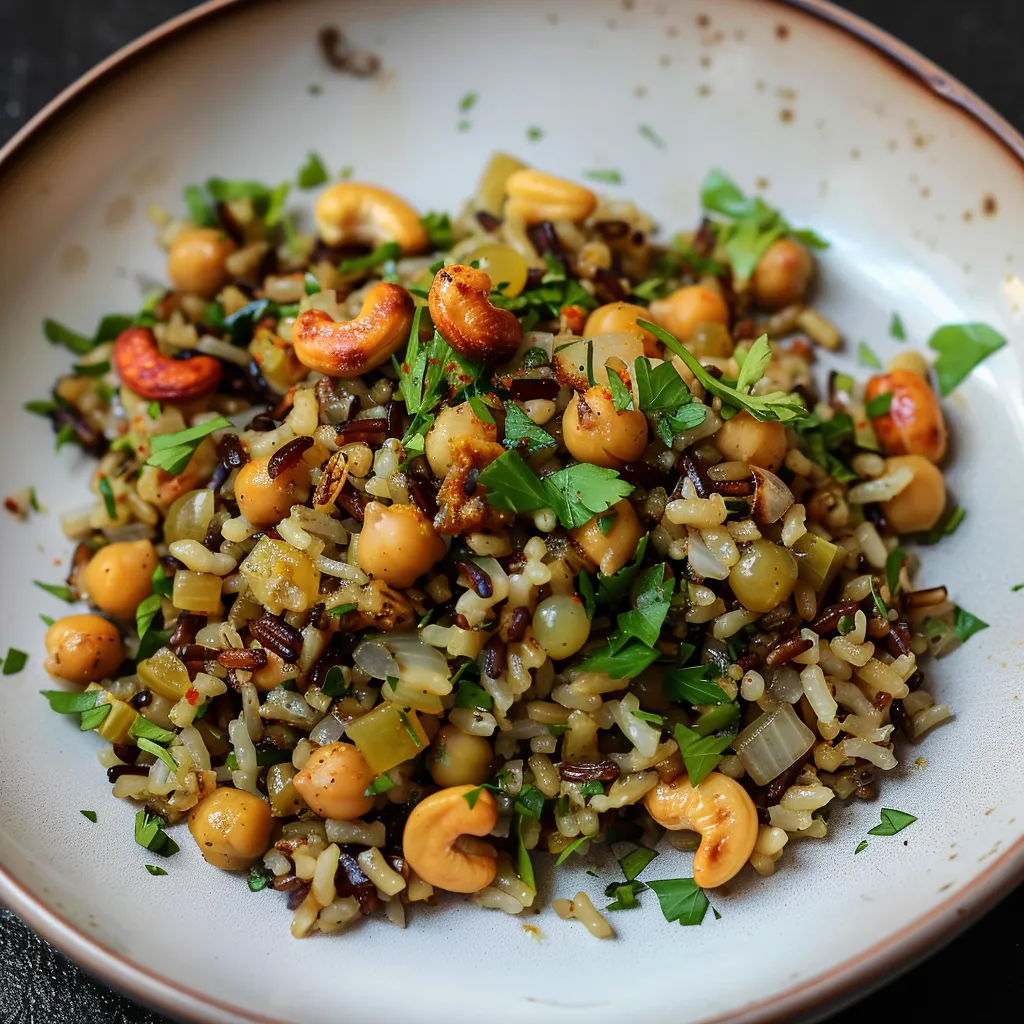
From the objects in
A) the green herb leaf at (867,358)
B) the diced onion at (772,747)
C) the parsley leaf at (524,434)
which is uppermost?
the green herb leaf at (867,358)

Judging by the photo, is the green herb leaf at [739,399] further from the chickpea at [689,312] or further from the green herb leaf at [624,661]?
the green herb leaf at [624,661]

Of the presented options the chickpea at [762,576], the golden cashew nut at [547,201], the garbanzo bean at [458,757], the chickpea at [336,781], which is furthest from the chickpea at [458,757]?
the golden cashew nut at [547,201]

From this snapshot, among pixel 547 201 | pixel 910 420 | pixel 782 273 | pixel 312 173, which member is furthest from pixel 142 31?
pixel 910 420

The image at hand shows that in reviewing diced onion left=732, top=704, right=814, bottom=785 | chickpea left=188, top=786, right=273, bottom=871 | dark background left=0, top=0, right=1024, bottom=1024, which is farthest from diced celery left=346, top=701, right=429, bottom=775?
dark background left=0, top=0, right=1024, bottom=1024

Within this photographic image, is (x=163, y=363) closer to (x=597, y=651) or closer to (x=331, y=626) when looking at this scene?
(x=331, y=626)

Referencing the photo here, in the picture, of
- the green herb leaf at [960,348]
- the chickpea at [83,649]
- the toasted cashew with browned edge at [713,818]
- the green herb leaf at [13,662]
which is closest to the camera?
the toasted cashew with browned edge at [713,818]

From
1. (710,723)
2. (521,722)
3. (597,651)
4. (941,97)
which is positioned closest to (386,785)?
(521,722)
